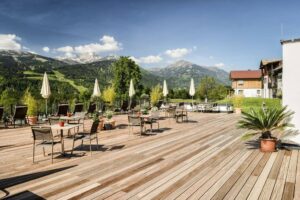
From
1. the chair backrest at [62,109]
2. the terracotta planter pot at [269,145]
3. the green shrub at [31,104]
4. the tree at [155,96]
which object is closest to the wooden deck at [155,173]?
the terracotta planter pot at [269,145]

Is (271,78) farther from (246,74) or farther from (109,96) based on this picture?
(109,96)

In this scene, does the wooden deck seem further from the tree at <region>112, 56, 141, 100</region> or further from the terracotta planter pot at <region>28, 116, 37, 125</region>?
the tree at <region>112, 56, 141, 100</region>

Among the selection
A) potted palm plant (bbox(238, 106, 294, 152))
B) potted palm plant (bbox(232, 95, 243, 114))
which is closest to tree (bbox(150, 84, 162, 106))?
potted palm plant (bbox(232, 95, 243, 114))

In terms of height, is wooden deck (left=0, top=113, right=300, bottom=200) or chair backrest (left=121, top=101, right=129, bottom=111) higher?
chair backrest (left=121, top=101, right=129, bottom=111)

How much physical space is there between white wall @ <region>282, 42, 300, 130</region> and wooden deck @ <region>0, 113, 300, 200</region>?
1.16 m

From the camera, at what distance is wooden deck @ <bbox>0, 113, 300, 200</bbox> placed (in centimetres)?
357

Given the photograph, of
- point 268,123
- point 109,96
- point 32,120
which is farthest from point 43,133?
point 109,96

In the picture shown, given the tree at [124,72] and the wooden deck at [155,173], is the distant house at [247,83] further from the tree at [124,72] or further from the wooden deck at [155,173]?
the wooden deck at [155,173]

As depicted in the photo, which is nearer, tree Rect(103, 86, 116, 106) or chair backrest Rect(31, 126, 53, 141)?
chair backrest Rect(31, 126, 53, 141)

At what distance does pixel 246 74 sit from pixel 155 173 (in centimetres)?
5199

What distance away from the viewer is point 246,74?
51688 millimetres

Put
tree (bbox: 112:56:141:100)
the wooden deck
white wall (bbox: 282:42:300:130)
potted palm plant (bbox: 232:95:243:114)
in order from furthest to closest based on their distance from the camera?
tree (bbox: 112:56:141:100)
potted palm plant (bbox: 232:95:243:114)
white wall (bbox: 282:42:300:130)
the wooden deck

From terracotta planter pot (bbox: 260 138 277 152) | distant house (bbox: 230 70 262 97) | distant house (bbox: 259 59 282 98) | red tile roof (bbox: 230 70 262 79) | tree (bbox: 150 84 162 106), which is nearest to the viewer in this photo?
terracotta planter pot (bbox: 260 138 277 152)

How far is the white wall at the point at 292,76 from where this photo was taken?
20.4 ft
